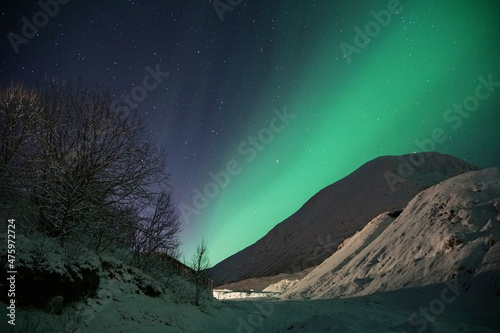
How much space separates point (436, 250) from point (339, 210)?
113 ft

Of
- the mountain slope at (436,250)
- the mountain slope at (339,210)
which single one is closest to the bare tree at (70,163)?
the mountain slope at (436,250)

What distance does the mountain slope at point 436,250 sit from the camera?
897 cm

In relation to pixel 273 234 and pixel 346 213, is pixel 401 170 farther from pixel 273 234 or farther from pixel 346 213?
pixel 273 234

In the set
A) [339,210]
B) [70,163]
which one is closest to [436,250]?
[70,163]

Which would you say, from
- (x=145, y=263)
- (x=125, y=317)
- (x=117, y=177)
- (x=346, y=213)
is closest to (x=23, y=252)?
(x=125, y=317)

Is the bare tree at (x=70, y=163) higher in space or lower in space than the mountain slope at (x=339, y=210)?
higher

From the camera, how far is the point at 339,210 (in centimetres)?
4438

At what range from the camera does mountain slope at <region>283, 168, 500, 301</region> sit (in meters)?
8.97

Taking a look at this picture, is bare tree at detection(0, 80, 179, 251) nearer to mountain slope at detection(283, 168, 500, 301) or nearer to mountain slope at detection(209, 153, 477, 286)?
mountain slope at detection(283, 168, 500, 301)

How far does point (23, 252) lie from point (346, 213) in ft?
140

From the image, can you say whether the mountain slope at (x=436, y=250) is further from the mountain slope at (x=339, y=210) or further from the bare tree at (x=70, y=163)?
the mountain slope at (x=339, y=210)

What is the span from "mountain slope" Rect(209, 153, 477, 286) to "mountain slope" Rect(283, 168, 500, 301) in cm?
2115

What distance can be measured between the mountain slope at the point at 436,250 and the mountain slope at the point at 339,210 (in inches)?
833

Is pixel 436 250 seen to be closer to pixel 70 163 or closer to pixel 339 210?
pixel 70 163
